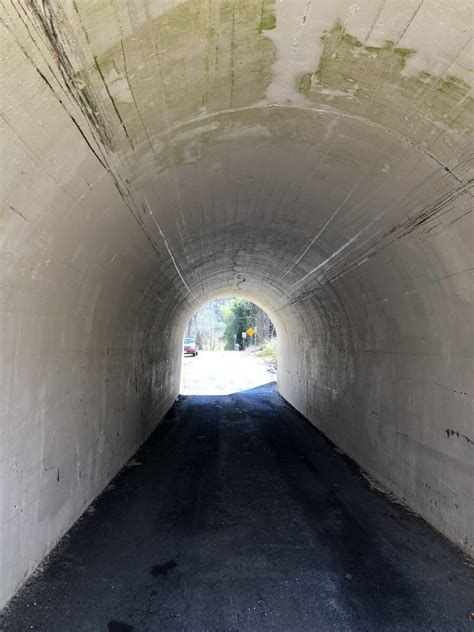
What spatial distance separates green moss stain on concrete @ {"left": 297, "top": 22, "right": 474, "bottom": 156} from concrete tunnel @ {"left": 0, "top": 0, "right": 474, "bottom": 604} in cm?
2

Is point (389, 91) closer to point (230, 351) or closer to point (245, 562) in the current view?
point (245, 562)

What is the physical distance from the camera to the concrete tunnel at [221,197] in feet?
9.07

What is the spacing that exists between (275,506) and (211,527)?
3.52 ft

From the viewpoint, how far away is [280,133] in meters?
4.32

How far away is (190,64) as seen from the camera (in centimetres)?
311

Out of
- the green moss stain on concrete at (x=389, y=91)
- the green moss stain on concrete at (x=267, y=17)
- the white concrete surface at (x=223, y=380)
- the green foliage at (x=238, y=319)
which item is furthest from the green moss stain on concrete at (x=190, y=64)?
the green foliage at (x=238, y=319)

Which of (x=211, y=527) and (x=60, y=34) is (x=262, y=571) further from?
(x=60, y=34)

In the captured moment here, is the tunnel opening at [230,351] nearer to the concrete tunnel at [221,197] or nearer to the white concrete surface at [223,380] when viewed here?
the white concrete surface at [223,380]

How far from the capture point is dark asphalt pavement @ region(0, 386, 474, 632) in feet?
11.6

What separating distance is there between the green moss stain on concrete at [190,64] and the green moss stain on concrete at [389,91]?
0.42 m

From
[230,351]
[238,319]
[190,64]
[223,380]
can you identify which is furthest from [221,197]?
[230,351]

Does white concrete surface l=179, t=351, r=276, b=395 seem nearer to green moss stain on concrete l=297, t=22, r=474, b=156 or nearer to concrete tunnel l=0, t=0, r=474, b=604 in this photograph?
concrete tunnel l=0, t=0, r=474, b=604

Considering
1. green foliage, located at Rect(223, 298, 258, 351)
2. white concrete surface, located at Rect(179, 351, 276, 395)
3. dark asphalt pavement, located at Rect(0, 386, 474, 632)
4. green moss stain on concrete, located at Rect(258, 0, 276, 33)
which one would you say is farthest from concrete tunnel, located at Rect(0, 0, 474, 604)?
green foliage, located at Rect(223, 298, 258, 351)

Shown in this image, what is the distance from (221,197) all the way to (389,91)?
2838 millimetres
